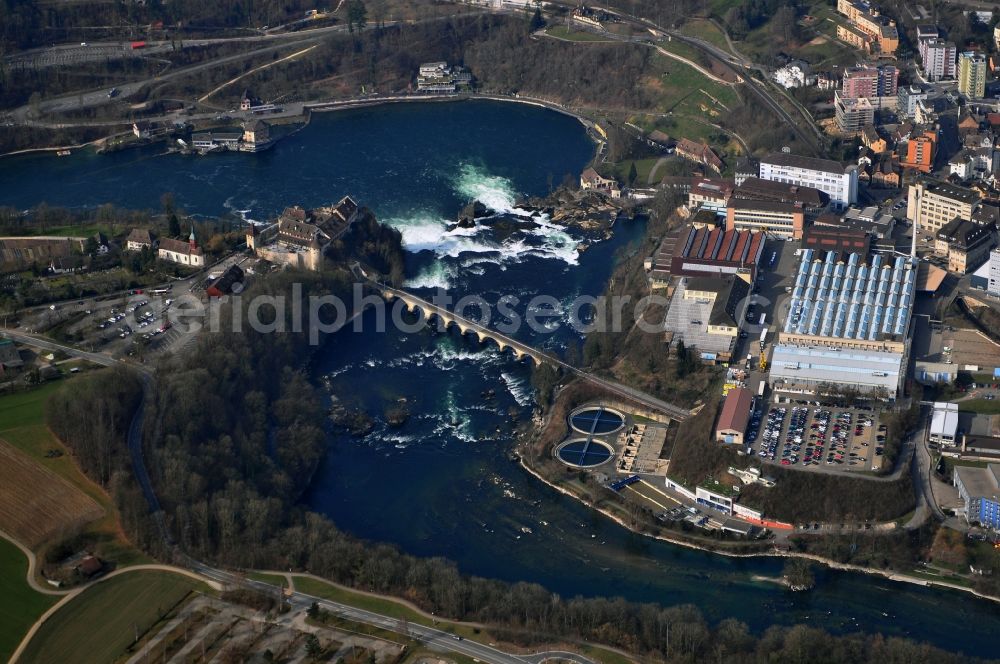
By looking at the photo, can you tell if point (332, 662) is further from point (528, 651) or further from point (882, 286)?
point (882, 286)

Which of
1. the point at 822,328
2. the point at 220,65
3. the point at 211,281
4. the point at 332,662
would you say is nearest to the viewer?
the point at 332,662

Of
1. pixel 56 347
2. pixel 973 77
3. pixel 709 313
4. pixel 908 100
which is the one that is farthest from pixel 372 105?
pixel 709 313

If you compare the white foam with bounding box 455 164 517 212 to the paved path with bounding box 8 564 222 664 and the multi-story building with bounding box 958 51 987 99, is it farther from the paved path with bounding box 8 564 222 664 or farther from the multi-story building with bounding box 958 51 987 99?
the paved path with bounding box 8 564 222 664

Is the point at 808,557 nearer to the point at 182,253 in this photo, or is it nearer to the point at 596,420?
the point at 596,420

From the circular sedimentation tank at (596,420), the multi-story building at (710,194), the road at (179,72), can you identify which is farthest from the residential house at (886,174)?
the road at (179,72)

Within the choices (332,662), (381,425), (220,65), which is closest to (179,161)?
(220,65)

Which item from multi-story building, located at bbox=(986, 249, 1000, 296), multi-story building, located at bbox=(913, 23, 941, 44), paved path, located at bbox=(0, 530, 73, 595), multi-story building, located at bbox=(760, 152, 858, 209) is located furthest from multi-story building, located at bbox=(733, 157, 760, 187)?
paved path, located at bbox=(0, 530, 73, 595)

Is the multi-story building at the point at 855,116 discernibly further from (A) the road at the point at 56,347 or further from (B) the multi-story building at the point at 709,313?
(A) the road at the point at 56,347
